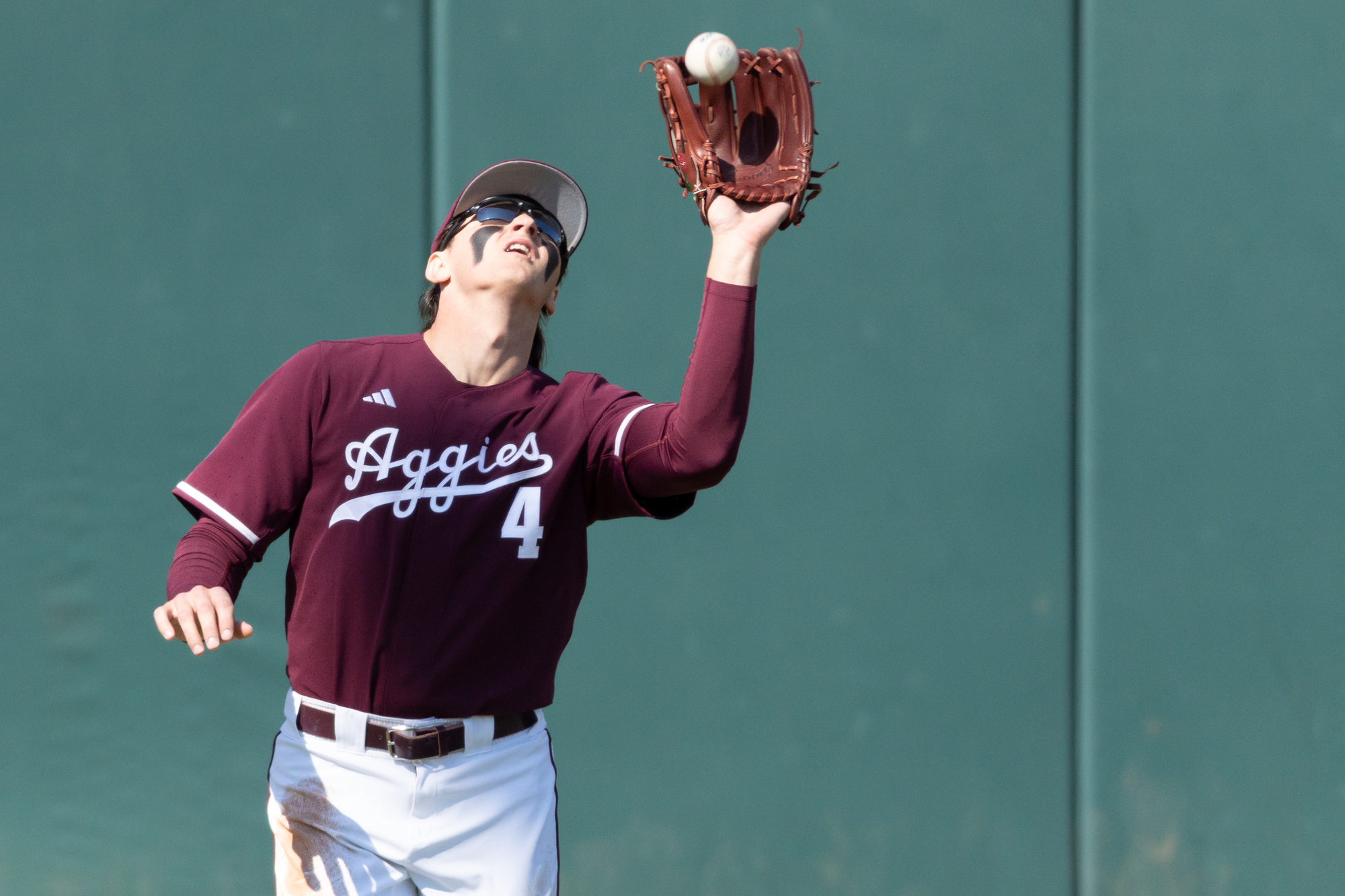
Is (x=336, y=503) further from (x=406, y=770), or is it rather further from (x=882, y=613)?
(x=882, y=613)

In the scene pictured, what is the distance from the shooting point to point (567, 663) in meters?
3.39

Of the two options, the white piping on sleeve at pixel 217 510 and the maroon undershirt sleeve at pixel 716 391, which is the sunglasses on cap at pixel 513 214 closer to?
the maroon undershirt sleeve at pixel 716 391

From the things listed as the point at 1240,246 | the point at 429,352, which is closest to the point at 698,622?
the point at 429,352

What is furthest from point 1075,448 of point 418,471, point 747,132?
point 418,471

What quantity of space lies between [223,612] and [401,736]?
362 mm

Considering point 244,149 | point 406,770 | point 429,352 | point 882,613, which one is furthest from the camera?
point 882,613

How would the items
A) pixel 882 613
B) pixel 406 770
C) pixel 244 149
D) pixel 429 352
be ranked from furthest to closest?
1. pixel 882 613
2. pixel 244 149
3. pixel 429 352
4. pixel 406 770

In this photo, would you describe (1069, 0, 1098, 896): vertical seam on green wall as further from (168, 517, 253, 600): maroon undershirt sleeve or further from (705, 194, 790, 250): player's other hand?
(168, 517, 253, 600): maroon undershirt sleeve

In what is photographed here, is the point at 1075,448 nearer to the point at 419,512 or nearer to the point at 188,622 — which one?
the point at 419,512

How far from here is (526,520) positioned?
6.89 feet

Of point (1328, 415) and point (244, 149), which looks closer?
point (244, 149)

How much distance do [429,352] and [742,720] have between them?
5.49 ft

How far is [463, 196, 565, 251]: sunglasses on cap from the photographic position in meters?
2.29

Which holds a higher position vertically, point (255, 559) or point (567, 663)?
point (255, 559)
